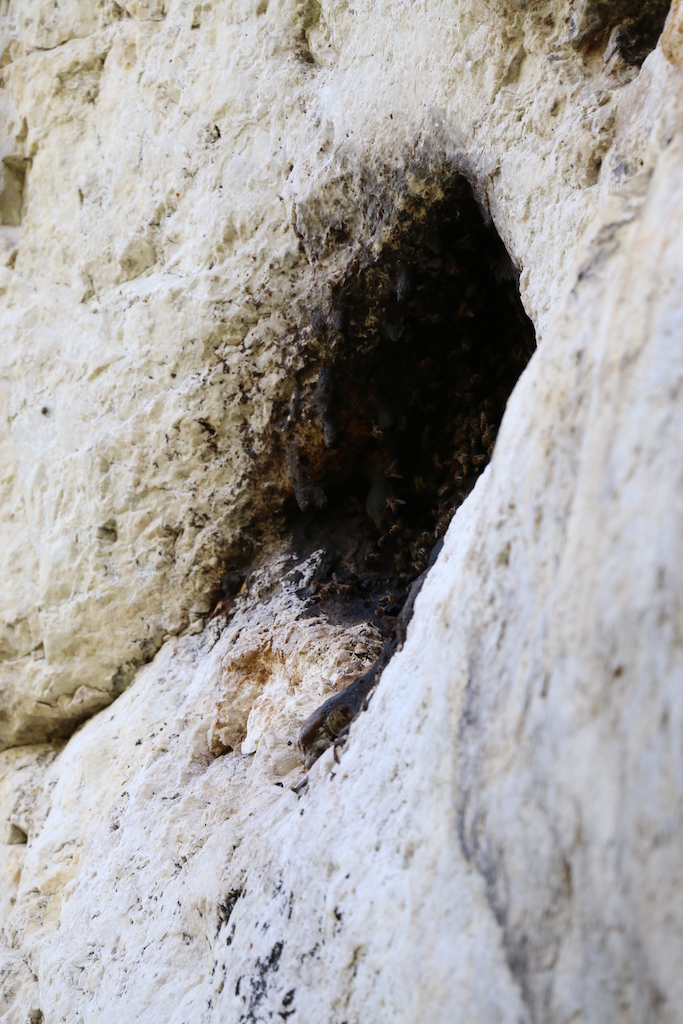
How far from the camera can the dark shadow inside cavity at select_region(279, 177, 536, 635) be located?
2715 millimetres

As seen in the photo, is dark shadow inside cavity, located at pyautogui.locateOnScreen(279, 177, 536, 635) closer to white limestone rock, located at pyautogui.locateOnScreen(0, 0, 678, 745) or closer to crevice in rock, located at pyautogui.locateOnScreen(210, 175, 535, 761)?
crevice in rock, located at pyautogui.locateOnScreen(210, 175, 535, 761)

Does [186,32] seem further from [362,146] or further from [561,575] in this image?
[561,575]

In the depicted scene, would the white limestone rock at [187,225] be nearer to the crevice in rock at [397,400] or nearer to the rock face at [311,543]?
the rock face at [311,543]

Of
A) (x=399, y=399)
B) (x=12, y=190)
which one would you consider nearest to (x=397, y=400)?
(x=399, y=399)

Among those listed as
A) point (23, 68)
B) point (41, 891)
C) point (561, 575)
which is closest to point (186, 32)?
point (23, 68)

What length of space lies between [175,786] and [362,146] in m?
2.26

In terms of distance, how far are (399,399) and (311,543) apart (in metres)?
0.65

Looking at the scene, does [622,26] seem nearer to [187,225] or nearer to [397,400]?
[397,400]

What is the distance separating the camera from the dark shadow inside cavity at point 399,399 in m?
2.71

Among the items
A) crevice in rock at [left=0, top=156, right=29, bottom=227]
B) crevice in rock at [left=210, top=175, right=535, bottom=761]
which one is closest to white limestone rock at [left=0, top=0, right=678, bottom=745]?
crevice in rock at [left=0, top=156, right=29, bottom=227]

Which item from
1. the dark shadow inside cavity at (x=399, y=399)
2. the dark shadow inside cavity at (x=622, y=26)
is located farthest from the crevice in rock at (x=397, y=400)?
the dark shadow inside cavity at (x=622, y=26)

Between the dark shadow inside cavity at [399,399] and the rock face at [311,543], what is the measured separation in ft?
0.09

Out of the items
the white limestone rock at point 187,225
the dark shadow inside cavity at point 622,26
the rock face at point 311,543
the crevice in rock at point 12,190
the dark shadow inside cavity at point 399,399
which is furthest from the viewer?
the crevice in rock at point 12,190

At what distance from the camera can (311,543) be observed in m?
3.21
